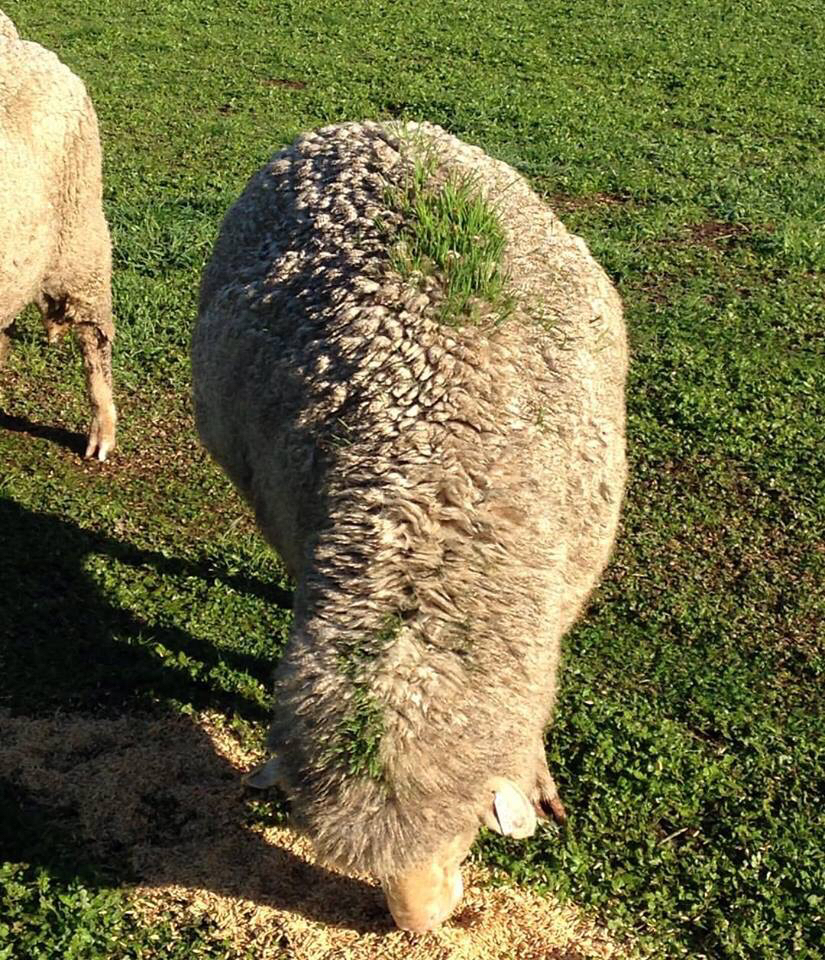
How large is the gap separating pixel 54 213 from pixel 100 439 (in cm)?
132

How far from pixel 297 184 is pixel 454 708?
233 centimetres

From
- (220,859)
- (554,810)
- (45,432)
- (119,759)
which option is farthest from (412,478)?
(45,432)

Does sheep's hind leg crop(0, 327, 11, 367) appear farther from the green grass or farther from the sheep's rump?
the green grass

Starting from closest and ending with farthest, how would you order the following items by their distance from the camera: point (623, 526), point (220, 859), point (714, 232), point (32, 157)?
point (220, 859) < point (32, 157) < point (623, 526) < point (714, 232)

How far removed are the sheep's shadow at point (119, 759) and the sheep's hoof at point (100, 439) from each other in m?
1.03

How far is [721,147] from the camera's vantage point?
11.8 m

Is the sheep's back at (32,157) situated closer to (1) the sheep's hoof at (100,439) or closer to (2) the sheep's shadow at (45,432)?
(1) the sheep's hoof at (100,439)

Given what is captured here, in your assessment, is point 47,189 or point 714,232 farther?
point 714,232

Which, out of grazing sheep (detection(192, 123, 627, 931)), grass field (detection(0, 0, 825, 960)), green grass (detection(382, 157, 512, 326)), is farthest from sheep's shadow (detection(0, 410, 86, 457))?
green grass (detection(382, 157, 512, 326))

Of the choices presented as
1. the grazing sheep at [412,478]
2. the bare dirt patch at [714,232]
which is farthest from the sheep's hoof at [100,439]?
the bare dirt patch at [714,232]

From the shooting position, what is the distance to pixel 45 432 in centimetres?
732

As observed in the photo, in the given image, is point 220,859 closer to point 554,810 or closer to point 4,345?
point 554,810

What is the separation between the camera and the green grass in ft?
12.4

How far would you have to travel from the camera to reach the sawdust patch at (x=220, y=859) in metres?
4.00
